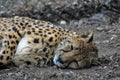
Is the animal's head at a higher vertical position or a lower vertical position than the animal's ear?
Result: lower

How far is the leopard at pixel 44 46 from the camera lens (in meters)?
4.75

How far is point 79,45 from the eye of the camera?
4777mm

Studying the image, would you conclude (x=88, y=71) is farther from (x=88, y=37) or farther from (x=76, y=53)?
(x=88, y=37)

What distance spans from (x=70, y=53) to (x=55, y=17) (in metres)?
2.63

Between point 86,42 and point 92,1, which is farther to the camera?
point 92,1

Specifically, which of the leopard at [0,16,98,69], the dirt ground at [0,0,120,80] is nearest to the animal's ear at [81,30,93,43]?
the leopard at [0,16,98,69]

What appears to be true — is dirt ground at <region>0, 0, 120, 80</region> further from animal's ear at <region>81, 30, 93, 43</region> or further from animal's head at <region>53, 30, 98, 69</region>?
animal's ear at <region>81, 30, 93, 43</region>

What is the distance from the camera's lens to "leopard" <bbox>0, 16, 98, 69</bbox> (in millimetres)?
4746

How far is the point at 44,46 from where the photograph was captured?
491 cm

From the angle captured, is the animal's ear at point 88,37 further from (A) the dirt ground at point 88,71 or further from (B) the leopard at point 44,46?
(A) the dirt ground at point 88,71

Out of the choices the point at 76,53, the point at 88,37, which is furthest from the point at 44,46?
the point at 88,37

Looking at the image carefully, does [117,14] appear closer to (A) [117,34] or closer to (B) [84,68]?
(A) [117,34]

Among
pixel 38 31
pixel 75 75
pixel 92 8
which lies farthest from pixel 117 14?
pixel 75 75

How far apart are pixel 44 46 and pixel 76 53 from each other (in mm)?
384
